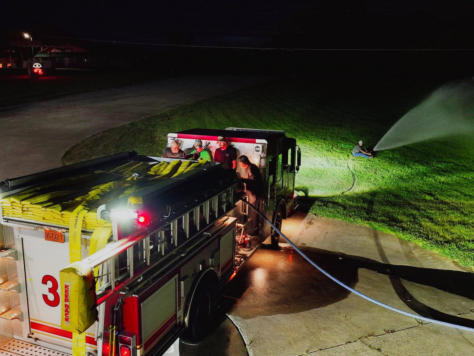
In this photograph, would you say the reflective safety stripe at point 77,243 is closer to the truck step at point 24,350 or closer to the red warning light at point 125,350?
the red warning light at point 125,350

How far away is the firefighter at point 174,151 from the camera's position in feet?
29.5

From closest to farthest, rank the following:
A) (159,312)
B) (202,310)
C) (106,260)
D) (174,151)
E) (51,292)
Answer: (106,260), (51,292), (159,312), (202,310), (174,151)

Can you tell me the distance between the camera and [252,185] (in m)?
8.35

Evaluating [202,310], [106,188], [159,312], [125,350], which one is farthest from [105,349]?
[202,310]

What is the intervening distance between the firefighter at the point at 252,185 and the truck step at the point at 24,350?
4499mm

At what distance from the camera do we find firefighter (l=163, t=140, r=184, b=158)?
29.5 ft

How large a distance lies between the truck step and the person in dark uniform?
15.5 ft

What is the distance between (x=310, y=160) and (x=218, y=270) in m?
13.5

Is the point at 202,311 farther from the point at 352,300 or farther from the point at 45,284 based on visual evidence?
the point at 352,300

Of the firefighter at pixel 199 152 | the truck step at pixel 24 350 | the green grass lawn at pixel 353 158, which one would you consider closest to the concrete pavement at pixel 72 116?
the green grass lawn at pixel 353 158

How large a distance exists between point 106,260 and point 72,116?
24.0 meters

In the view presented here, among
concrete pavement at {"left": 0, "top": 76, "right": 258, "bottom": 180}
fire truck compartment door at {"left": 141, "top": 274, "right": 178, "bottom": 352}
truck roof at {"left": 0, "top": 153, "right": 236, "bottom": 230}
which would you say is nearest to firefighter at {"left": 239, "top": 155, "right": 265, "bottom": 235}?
truck roof at {"left": 0, "top": 153, "right": 236, "bottom": 230}

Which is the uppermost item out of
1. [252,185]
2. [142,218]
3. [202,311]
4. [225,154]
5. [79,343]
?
[142,218]

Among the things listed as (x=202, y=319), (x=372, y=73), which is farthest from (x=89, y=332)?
(x=372, y=73)
